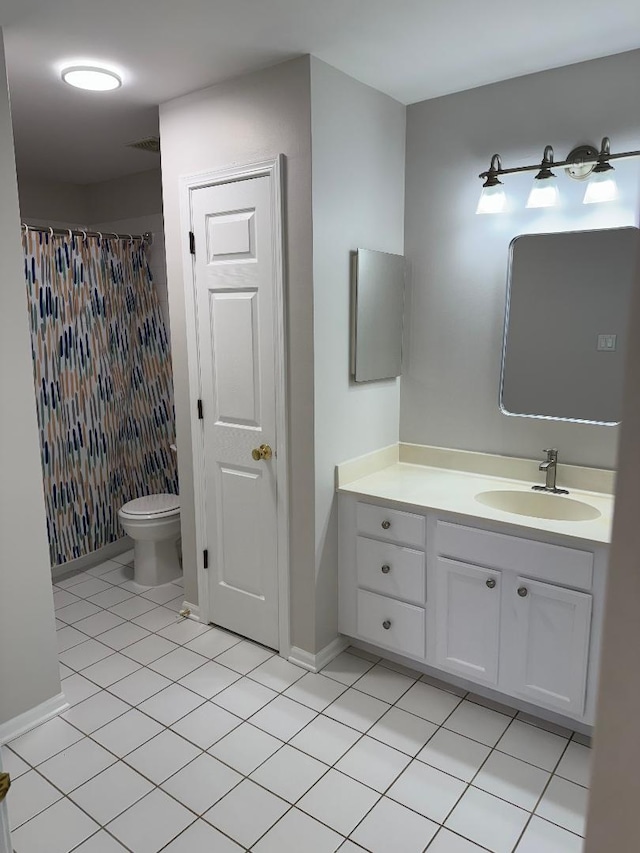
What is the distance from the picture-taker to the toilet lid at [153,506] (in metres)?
3.38

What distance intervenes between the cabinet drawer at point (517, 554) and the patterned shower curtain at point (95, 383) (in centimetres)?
225

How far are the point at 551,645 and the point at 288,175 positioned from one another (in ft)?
6.43

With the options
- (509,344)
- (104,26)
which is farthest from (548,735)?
(104,26)

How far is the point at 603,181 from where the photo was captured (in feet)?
7.32

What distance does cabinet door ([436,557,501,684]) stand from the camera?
224cm

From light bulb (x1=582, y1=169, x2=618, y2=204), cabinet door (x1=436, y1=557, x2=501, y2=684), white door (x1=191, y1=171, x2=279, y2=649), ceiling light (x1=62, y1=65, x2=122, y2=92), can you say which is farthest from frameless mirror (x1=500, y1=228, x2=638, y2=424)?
ceiling light (x1=62, y1=65, x2=122, y2=92)

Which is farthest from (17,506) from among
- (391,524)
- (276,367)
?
(391,524)

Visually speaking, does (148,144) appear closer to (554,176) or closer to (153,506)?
(153,506)

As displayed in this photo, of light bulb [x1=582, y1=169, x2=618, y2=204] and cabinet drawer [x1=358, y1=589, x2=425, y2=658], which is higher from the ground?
light bulb [x1=582, y1=169, x2=618, y2=204]

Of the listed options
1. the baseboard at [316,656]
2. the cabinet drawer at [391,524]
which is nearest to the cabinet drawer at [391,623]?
the baseboard at [316,656]

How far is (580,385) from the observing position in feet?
8.02

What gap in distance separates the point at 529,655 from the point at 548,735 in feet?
1.04

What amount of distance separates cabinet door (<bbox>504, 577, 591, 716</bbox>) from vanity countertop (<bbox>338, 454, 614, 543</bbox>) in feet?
0.69

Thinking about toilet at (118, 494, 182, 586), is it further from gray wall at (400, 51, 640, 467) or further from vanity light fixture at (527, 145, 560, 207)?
vanity light fixture at (527, 145, 560, 207)
